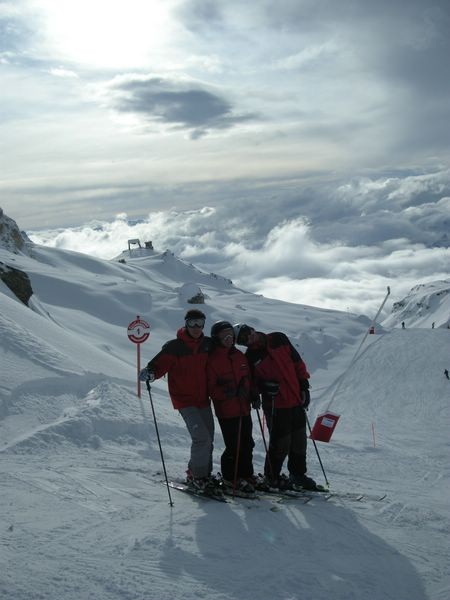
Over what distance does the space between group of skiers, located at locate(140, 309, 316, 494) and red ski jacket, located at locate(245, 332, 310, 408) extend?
1 centimetres

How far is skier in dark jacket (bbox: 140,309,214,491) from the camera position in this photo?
6.42 meters

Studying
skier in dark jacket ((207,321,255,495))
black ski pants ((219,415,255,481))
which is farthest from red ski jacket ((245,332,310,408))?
black ski pants ((219,415,255,481))

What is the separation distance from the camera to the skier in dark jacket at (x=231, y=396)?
21.1 ft

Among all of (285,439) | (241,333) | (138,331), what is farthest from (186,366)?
(138,331)

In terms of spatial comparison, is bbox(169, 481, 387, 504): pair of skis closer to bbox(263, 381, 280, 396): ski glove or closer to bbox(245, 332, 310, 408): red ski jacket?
bbox(245, 332, 310, 408): red ski jacket

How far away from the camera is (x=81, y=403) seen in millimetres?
9391

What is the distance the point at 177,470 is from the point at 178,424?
281 cm

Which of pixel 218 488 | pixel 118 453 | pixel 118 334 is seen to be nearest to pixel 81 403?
pixel 118 453

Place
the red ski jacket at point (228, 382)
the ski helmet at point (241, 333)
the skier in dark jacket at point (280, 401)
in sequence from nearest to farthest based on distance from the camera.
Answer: the red ski jacket at point (228, 382) → the ski helmet at point (241, 333) → the skier in dark jacket at point (280, 401)

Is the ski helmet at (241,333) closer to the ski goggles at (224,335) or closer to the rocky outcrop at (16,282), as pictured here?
the ski goggles at (224,335)

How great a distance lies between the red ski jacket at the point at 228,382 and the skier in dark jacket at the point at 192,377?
0.12m

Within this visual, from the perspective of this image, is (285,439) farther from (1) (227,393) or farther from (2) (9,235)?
(2) (9,235)

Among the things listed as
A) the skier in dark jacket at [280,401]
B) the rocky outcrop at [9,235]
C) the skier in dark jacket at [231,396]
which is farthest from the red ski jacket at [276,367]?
the rocky outcrop at [9,235]

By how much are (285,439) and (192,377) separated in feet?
4.98
